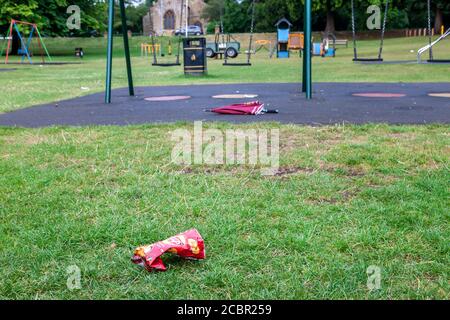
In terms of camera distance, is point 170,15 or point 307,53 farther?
point 170,15

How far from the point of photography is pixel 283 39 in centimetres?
2995

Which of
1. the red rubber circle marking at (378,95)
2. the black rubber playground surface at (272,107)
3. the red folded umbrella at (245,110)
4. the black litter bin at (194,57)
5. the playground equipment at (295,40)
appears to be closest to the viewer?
the black rubber playground surface at (272,107)

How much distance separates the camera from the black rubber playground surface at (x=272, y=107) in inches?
257

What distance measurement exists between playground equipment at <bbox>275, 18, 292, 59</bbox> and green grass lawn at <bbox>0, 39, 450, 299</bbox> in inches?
1000

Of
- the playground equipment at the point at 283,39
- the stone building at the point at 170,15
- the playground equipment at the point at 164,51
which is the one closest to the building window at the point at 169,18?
the stone building at the point at 170,15

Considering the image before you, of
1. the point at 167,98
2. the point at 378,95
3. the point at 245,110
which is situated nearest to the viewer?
the point at 245,110

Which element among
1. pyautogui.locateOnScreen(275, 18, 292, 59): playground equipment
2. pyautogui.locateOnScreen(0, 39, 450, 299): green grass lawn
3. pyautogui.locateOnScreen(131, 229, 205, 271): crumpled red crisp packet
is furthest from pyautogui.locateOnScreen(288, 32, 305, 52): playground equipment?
pyautogui.locateOnScreen(131, 229, 205, 271): crumpled red crisp packet

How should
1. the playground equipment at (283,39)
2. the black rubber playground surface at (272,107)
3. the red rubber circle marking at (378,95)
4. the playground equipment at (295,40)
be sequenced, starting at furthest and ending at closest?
the playground equipment at (295,40), the playground equipment at (283,39), the red rubber circle marking at (378,95), the black rubber playground surface at (272,107)

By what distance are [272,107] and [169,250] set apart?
558 cm

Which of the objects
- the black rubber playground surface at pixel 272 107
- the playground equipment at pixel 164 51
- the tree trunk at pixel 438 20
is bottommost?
the black rubber playground surface at pixel 272 107

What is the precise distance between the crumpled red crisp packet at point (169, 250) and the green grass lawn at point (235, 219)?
0.14 feet

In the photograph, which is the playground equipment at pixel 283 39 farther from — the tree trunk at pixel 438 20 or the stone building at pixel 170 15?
the stone building at pixel 170 15

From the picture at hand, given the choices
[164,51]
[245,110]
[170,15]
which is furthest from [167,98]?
[170,15]

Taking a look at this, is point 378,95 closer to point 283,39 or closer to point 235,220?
point 235,220
